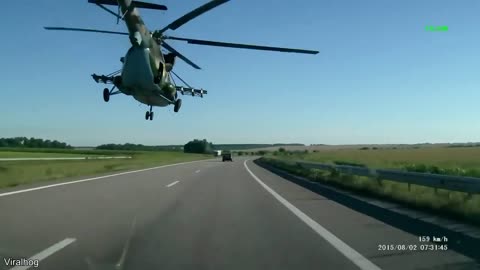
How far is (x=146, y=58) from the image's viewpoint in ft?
76.2

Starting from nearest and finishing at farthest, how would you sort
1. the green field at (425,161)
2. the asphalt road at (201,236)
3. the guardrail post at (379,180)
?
the asphalt road at (201,236), the guardrail post at (379,180), the green field at (425,161)

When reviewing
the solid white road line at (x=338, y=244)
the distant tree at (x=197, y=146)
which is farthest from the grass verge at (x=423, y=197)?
the distant tree at (x=197, y=146)

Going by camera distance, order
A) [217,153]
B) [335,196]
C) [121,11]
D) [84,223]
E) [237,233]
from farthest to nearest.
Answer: [217,153] → [121,11] → [335,196] → [84,223] → [237,233]

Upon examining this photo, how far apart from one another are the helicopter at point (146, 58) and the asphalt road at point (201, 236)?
6.51 meters

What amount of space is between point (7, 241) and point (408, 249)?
Result: 246 inches

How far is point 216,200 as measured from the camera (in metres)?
17.0

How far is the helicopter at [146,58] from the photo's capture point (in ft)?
65.7

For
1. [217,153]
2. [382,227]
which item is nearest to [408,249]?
[382,227]

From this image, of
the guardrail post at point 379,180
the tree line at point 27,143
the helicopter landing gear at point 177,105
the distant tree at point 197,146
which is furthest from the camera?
the distant tree at point 197,146

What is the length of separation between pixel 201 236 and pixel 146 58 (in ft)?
46.8

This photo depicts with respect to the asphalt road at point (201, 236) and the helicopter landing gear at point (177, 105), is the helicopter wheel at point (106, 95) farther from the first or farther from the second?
the asphalt road at point (201, 236)

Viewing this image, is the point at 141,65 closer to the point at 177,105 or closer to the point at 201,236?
the point at 177,105

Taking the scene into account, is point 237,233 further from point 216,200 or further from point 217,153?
point 217,153

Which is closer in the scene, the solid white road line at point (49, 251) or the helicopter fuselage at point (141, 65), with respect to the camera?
the solid white road line at point (49, 251)
